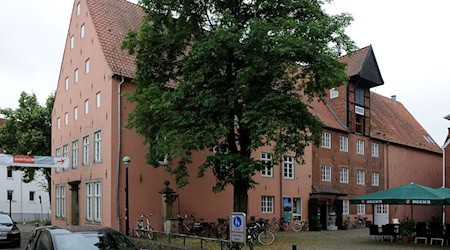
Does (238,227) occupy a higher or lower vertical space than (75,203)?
higher

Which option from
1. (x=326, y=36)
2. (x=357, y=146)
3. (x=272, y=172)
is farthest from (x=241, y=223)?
(x=357, y=146)

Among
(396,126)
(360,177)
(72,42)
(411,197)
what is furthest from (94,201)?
(396,126)

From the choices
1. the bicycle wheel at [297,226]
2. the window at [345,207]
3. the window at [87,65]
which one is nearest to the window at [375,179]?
the window at [345,207]

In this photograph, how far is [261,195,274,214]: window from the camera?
30217mm

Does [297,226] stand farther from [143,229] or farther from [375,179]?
[143,229]

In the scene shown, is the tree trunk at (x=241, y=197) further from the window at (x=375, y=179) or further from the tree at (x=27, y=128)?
A: the tree at (x=27, y=128)

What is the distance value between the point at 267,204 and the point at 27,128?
20686mm

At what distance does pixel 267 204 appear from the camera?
30.5m

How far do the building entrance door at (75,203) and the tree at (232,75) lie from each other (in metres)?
10.4

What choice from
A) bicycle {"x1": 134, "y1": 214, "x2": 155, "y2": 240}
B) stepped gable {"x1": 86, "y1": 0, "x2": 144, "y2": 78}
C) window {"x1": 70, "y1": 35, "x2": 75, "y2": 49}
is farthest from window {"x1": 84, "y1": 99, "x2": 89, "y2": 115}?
bicycle {"x1": 134, "y1": 214, "x2": 155, "y2": 240}

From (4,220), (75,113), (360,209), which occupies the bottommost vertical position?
(360,209)

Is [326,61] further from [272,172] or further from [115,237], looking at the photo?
[272,172]

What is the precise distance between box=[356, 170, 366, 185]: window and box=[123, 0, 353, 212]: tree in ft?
59.8

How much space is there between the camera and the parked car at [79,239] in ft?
30.1
